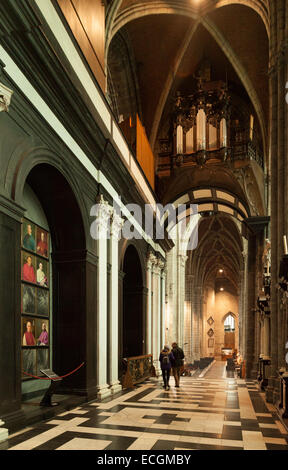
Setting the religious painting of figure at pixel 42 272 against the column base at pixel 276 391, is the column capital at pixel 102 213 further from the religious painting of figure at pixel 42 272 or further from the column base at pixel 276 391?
the column base at pixel 276 391

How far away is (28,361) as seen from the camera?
8.39 m

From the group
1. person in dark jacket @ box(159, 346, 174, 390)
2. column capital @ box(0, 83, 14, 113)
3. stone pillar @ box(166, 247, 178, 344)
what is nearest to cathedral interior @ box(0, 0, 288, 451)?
column capital @ box(0, 83, 14, 113)

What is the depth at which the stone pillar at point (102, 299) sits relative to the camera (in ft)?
33.3

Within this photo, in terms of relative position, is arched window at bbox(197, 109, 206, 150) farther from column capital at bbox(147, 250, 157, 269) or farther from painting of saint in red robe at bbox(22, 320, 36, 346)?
painting of saint in red robe at bbox(22, 320, 36, 346)

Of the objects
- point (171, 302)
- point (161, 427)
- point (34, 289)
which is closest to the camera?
Answer: point (161, 427)

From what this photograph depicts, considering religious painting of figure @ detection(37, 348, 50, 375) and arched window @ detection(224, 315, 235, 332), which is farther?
arched window @ detection(224, 315, 235, 332)

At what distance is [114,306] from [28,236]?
391 cm

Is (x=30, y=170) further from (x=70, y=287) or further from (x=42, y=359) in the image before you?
(x=42, y=359)

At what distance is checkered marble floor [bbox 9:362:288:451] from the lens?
5801mm

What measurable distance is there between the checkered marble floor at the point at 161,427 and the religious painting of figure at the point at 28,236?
3.22 m

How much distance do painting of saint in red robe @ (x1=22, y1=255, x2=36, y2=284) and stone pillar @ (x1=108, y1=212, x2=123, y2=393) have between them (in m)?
3.05

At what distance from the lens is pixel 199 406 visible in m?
9.28

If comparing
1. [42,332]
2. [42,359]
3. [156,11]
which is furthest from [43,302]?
[156,11]

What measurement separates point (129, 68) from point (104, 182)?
26.2 feet
